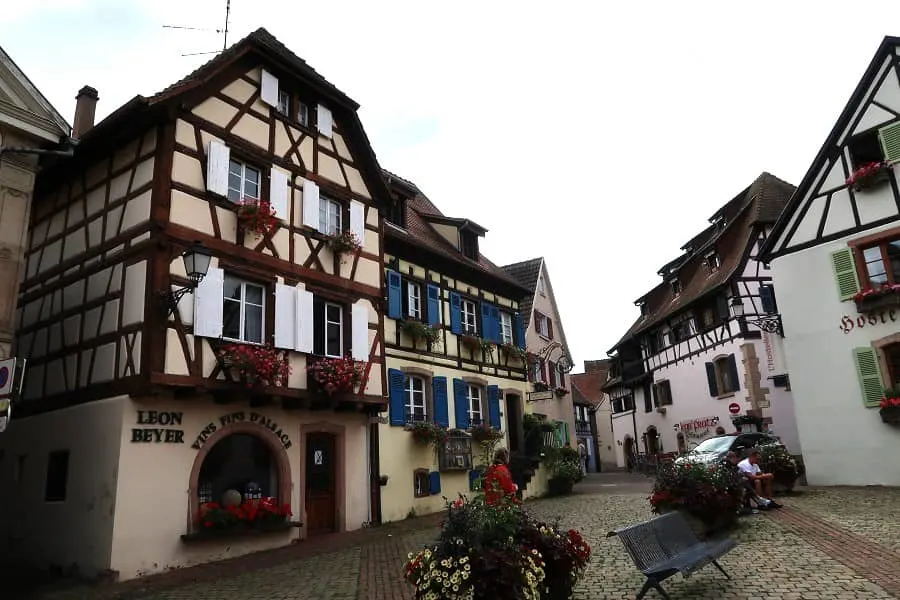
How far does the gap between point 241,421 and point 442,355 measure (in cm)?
718

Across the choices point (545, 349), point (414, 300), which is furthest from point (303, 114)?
point (545, 349)

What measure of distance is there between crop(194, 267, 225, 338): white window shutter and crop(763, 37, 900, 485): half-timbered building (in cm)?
1467

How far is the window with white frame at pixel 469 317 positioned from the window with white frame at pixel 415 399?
280 centimetres

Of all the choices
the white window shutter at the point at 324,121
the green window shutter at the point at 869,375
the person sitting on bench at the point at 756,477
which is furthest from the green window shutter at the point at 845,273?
the white window shutter at the point at 324,121

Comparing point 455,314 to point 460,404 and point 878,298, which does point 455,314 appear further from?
point 878,298

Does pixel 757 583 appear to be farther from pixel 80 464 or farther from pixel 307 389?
pixel 80 464

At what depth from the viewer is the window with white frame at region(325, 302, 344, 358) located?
45.4 feet

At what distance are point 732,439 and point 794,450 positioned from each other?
1017 centimetres

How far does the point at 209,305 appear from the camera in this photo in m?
11.1

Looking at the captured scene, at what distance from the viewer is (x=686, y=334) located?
3031cm

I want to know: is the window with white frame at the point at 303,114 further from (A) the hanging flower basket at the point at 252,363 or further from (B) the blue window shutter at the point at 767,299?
(B) the blue window shutter at the point at 767,299

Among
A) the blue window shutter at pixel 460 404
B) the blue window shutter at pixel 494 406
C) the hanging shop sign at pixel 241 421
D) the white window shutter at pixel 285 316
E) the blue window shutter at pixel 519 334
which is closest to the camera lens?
the hanging shop sign at pixel 241 421

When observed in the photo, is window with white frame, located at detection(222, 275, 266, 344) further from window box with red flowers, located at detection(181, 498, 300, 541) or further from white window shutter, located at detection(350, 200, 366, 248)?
white window shutter, located at detection(350, 200, 366, 248)

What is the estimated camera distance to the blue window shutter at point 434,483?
16484 mm
